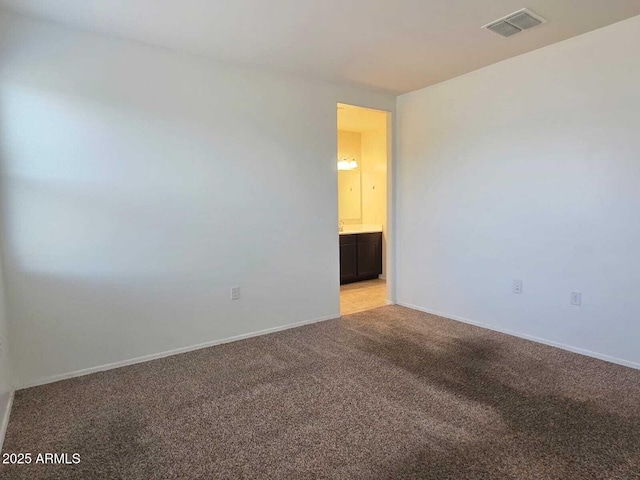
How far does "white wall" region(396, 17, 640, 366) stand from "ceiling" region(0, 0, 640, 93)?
0.33 meters

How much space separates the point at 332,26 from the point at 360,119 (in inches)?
113

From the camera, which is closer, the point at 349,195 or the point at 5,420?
the point at 5,420

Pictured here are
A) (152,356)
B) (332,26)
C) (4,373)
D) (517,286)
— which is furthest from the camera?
(517,286)

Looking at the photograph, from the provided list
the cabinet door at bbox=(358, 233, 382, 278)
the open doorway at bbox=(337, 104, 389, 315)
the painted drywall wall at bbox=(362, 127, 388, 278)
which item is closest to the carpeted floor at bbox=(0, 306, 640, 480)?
the open doorway at bbox=(337, 104, 389, 315)

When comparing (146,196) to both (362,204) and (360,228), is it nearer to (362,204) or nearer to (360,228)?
(360,228)

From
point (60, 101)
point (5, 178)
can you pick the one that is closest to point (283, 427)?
point (5, 178)

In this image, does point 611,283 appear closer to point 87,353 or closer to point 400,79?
point 400,79

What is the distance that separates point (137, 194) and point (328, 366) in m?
1.99

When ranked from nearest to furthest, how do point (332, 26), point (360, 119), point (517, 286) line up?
point (332, 26) → point (517, 286) → point (360, 119)

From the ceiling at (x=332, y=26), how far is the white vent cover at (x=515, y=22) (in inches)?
2.1

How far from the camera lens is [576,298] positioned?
9.98 feet

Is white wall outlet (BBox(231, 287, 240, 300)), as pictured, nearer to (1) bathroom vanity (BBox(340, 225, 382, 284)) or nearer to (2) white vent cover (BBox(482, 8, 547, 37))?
(1) bathroom vanity (BBox(340, 225, 382, 284))

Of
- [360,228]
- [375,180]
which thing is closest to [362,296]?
[360,228]

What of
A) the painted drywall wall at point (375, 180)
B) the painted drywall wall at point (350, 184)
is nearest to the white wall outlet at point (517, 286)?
the painted drywall wall at point (375, 180)
